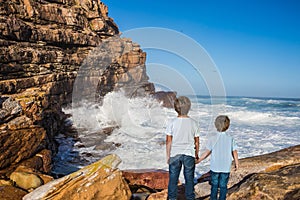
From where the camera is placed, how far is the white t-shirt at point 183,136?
3703mm

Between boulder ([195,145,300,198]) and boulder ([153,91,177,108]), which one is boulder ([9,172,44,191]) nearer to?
boulder ([195,145,300,198])

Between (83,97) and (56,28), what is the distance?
7.01 meters

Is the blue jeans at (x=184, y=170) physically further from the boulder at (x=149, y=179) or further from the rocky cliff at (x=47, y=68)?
the rocky cliff at (x=47, y=68)

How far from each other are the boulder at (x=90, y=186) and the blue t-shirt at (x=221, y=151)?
206 cm

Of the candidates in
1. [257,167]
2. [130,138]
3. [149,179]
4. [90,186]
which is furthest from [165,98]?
[90,186]

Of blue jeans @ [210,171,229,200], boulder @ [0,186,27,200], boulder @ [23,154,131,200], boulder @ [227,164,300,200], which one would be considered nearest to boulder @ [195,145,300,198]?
boulder @ [227,164,300,200]

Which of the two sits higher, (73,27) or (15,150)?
(73,27)

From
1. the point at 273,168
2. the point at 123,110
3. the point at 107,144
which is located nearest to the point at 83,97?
the point at 123,110

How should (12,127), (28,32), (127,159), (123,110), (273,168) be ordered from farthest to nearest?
(123,110), (28,32), (127,159), (12,127), (273,168)

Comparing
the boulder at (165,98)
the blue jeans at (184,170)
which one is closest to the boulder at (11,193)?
the blue jeans at (184,170)

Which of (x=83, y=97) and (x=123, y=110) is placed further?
(x=83, y=97)

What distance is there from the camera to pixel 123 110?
21969mm

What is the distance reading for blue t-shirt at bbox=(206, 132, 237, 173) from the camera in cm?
363

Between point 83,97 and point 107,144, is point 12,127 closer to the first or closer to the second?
point 107,144
